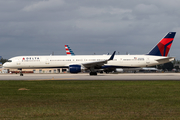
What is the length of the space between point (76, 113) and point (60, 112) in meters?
0.77

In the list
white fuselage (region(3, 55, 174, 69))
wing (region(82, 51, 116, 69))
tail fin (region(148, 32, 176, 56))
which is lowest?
wing (region(82, 51, 116, 69))

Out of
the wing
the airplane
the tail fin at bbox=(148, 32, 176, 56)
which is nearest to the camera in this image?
the wing

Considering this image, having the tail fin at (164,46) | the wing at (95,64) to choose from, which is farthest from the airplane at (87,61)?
the wing at (95,64)

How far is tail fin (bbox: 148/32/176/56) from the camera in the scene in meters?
57.4

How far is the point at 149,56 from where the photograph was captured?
5722 centimetres

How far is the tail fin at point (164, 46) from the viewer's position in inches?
2261

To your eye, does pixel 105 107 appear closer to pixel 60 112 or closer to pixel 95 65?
pixel 60 112

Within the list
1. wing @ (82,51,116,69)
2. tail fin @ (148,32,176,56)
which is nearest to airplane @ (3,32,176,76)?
tail fin @ (148,32,176,56)

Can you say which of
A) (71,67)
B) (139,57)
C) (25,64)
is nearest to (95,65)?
(71,67)

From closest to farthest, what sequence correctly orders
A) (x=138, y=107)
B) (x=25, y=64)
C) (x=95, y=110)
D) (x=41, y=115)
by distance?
(x=41, y=115) → (x=95, y=110) → (x=138, y=107) → (x=25, y=64)

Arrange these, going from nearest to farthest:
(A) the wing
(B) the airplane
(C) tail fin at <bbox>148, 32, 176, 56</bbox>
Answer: (A) the wing → (B) the airplane → (C) tail fin at <bbox>148, 32, 176, 56</bbox>

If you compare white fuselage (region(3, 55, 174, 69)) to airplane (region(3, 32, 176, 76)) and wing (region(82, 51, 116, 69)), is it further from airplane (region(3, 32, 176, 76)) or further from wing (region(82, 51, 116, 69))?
wing (region(82, 51, 116, 69))

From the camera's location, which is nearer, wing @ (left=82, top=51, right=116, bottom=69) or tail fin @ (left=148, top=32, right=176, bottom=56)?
wing @ (left=82, top=51, right=116, bottom=69)

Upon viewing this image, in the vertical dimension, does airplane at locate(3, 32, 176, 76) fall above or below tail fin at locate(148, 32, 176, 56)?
below
